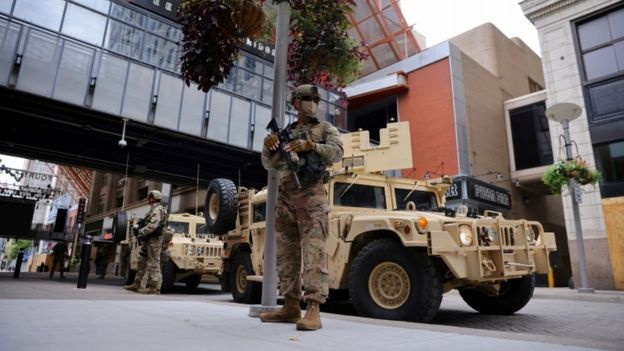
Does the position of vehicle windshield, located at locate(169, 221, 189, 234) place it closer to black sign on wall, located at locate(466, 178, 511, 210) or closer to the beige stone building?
black sign on wall, located at locate(466, 178, 511, 210)

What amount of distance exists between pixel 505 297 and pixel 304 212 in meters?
3.60

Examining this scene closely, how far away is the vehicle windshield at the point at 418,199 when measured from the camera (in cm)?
618

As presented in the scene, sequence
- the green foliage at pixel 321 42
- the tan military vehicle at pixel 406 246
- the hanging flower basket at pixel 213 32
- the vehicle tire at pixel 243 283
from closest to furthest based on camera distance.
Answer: the hanging flower basket at pixel 213 32
the green foliage at pixel 321 42
the tan military vehicle at pixel 406 246
the vehicle tire at pixel 243 283

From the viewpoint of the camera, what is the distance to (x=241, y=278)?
7367 mm

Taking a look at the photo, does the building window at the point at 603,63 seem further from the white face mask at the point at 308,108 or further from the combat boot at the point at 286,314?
the combat boot at the point at 286,314

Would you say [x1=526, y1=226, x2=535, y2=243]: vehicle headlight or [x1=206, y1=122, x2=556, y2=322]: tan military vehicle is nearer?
[x1=206, y1=122, x2=556, y2=322]: tan military vehicle

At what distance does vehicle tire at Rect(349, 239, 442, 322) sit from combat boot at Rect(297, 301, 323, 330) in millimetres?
1727

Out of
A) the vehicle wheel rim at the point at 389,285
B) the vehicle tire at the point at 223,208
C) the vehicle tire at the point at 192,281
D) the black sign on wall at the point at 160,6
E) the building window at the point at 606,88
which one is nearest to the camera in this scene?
the vehicle wheel rim at the point at 389,285

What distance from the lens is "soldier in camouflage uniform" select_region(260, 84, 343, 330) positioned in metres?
3.24

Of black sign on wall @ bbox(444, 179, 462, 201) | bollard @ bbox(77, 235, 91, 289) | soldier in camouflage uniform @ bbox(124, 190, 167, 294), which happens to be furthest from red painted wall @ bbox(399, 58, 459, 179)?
bollard @ bbox(77, 235, 91, 289)

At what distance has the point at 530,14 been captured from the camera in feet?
44.3

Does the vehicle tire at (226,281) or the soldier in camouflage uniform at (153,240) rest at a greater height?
the soldier in camouflage uniform at (153,240)

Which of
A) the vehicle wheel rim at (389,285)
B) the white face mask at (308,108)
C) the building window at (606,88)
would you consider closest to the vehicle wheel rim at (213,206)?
the vehicle wheel rim at (389,285)

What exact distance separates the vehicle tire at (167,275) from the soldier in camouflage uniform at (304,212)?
6380 mm
